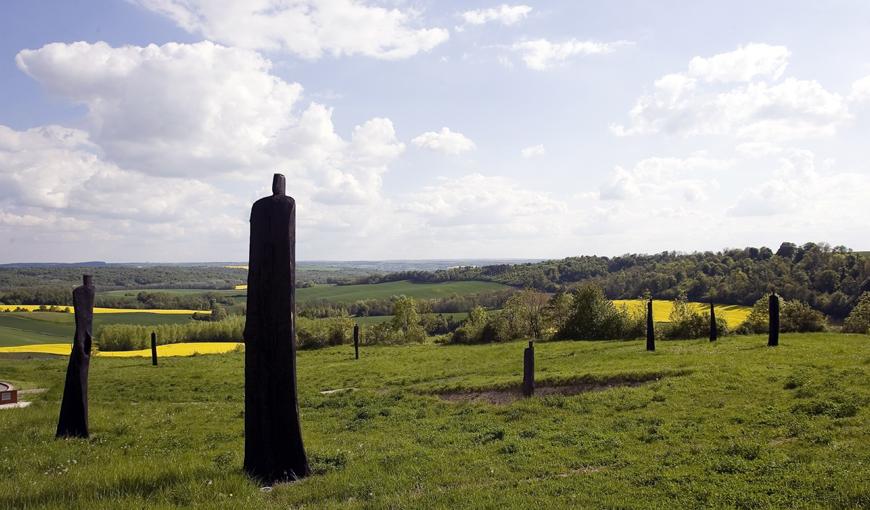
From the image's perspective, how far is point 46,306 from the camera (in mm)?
101562

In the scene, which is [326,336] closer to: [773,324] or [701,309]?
[773,324]

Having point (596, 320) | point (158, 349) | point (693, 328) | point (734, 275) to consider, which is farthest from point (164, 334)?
point (734, 275)

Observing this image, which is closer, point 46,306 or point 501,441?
point 501,441

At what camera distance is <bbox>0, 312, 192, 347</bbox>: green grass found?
7038 cm

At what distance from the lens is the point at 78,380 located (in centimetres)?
1359

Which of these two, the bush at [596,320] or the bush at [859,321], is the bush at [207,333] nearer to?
the bush at [596,320]

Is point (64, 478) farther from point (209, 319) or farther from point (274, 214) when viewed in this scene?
point (209, 319)

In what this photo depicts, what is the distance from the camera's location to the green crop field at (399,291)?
412ft

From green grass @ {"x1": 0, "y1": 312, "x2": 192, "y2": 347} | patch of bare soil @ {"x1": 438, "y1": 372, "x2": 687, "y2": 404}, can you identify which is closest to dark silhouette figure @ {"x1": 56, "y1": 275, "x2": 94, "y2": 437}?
patch of bare soil @ {"x1": 438, "y1": 372, "x2": 687, "y2": 404}

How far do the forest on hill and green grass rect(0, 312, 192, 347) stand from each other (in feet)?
223

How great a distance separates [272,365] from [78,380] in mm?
7603

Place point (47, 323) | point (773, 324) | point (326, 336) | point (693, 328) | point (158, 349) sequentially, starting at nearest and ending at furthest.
A: point (773, 324), point (693, 328), point (326, 336), point (158, 349), point (47, 323)

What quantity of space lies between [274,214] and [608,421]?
9857mm

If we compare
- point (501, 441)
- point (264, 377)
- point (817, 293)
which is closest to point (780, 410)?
point (501, 441)
